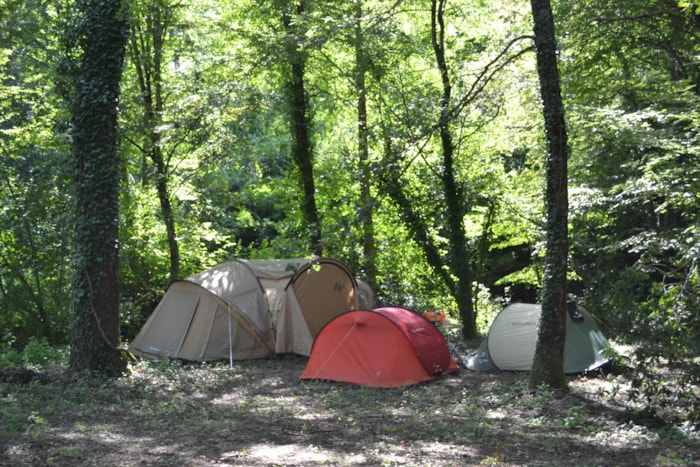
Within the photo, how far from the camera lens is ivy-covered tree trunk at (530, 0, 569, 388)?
872 cm

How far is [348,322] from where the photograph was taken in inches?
399

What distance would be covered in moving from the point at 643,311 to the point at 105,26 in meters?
7.69

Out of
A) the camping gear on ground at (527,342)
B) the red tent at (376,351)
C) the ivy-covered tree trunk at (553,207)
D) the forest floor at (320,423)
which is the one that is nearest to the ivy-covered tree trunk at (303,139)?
the red tent at (376,351)

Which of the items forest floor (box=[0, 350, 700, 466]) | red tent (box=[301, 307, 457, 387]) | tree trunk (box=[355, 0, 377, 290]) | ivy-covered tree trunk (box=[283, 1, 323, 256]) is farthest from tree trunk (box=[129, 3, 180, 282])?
red tent (box=[301, 307, 457, 387])

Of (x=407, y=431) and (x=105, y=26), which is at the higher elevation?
(x=105, y=26)

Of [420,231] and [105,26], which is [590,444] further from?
[420,231]

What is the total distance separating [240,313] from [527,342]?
190 inches

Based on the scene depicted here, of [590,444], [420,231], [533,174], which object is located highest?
[533,174]

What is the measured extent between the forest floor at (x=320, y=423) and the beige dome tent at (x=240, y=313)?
175 centimetres

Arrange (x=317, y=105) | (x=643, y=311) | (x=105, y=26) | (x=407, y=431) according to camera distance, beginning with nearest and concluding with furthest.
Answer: (x=407, y=431), (x=643, y=311), (x=105, y=26), (x=317, y=105)

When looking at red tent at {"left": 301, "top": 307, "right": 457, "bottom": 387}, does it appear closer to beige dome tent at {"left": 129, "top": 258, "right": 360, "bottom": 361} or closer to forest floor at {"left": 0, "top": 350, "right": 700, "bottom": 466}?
forest floor at {"left": 0, "top": 350, "right": 700, "bottom": 466}

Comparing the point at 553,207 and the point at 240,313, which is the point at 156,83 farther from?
the point at 553,207

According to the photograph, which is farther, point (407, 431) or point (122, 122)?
point (122, 122)

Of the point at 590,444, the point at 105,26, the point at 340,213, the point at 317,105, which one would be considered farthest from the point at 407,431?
the point at 317,105
